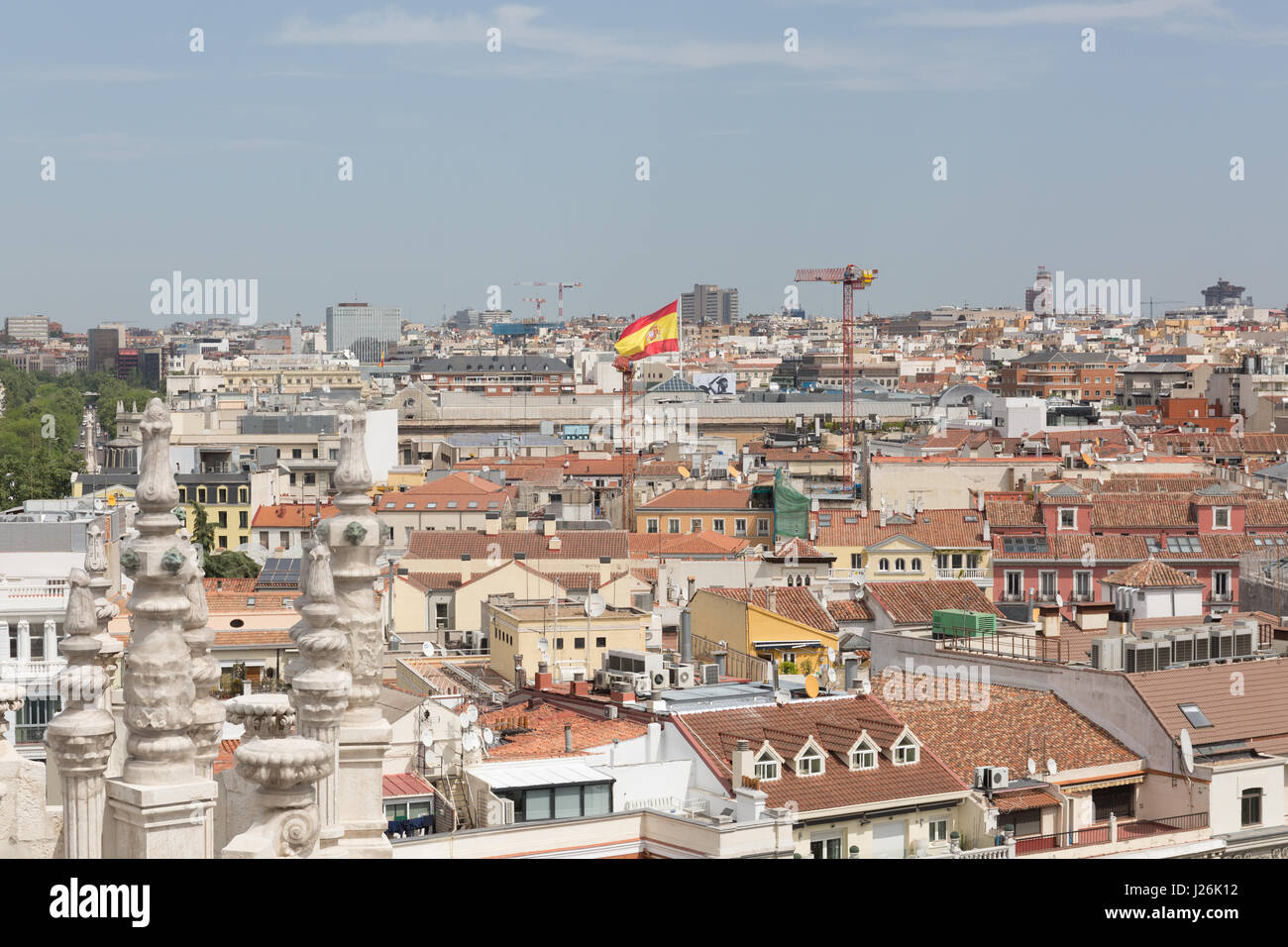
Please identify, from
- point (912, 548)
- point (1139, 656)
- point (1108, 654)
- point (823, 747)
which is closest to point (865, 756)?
point (823, 747)

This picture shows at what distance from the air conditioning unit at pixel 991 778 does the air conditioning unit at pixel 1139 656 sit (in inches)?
126

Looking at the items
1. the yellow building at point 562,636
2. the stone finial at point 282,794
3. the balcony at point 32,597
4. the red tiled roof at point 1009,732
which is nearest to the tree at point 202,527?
the yellow building at point 562,636

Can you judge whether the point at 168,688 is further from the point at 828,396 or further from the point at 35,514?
the point at 828,396

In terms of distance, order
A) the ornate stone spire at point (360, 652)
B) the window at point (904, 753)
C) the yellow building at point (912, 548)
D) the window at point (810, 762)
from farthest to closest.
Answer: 1. the yellow building at point (912, 548)
2. the window at point (904, 753)
3. the window at point (810, 762)
4. the ornate stone spire at point (360, 652)

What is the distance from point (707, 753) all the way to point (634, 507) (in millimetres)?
38616

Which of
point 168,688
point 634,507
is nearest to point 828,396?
point 634,507

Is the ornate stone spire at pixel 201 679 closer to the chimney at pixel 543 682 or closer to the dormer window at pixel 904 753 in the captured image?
the dormer window at pixel 904 753

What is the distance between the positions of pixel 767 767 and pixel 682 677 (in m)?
6.19

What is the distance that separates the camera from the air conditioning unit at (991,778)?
21969 mm

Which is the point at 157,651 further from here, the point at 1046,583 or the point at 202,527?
the point at 202,527

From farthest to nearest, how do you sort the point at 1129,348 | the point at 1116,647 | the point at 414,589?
the point at 1129,348 → the point at 414,589 → the point at 1116,647

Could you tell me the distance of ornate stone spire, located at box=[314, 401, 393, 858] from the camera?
10.3m

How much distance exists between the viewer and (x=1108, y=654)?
975 inches
